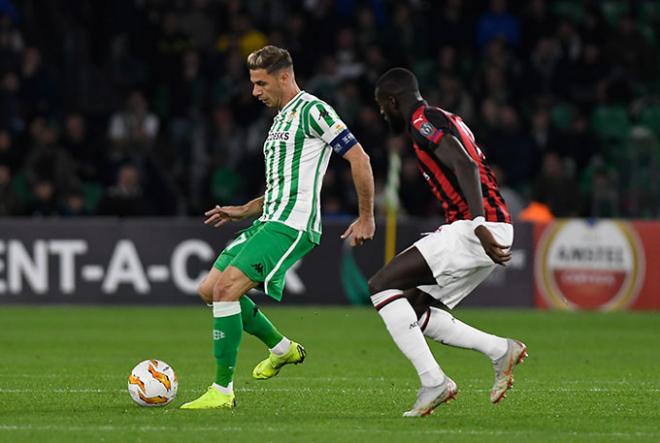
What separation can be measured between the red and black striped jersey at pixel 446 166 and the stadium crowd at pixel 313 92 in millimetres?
10603

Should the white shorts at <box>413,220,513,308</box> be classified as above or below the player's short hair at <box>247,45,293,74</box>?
below

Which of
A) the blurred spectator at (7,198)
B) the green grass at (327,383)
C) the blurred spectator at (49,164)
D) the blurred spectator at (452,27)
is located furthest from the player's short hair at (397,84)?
the blurred spectator at (452,27)

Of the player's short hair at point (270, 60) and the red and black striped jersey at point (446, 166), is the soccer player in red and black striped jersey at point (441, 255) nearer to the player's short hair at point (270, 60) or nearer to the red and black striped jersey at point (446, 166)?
the red and black striped jersey at point (446, 166)

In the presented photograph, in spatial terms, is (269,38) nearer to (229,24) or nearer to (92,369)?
(229,24)

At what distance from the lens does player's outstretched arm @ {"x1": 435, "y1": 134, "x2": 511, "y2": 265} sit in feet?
26.2

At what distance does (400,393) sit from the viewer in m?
9.64

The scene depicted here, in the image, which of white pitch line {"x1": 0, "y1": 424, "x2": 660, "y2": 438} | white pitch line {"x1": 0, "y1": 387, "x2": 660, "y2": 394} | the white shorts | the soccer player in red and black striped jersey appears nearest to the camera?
white pitch line {"x1": 0, "y1": 424, "x2": 660, "y2": 438}

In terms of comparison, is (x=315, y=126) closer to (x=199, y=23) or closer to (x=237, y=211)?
(x=237, y=211)

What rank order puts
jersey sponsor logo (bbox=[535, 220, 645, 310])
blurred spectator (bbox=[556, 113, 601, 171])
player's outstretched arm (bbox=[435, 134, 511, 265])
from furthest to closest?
blurred spectator (bbox=[556, 113, 601, 171])
jersey sponsor logo (bbox=[535, 220, 645, 310])
player's outstretched arm (bbox=[435, 134, 511, 265])

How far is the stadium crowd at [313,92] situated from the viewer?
64.9 ft

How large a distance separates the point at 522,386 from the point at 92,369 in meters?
3.39

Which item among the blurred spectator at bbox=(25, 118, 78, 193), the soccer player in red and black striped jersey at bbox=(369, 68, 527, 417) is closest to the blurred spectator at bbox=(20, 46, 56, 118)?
the blurred spectator at bbox=(25, 118, 78, 193)

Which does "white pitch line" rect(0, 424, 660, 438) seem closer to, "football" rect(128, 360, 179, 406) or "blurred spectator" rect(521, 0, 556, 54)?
"football" rect(128, 360, 179, 406)

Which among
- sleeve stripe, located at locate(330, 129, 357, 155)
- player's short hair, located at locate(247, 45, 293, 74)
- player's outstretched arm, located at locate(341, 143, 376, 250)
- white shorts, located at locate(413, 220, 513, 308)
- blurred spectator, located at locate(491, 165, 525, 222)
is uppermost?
player's short hair, located at locate(247, 45, 293, 74)
